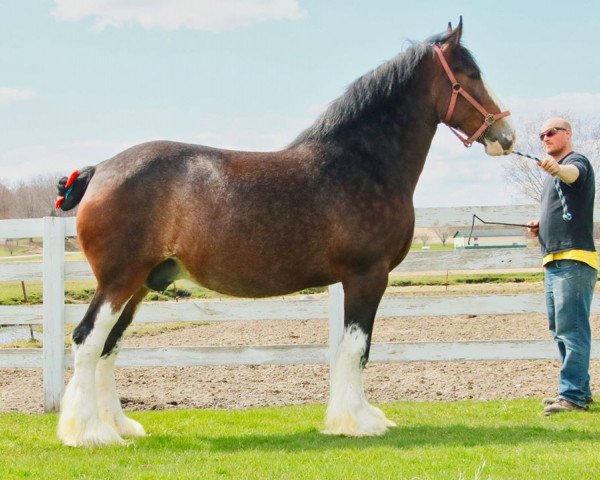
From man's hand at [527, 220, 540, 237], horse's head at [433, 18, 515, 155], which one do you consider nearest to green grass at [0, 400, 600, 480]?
man's hand at [527, 220, 540, 237]

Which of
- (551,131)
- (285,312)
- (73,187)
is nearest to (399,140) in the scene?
(551,131)

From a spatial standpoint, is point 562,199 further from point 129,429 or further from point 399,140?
point 129,429

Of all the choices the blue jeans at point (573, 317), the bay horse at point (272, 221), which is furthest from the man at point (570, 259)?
the bay horse at point (272, 221)

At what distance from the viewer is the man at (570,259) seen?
225 inches

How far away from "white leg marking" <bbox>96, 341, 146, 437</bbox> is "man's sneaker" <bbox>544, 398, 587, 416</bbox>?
3125mm

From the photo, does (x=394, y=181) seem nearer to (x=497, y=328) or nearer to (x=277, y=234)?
(x=277, y=234)

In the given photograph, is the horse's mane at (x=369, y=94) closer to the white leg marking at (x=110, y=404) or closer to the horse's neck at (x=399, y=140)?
the horse's neck at (x=399, y=140)

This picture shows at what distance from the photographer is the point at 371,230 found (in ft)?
16.5

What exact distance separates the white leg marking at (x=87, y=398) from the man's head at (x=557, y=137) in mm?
3596

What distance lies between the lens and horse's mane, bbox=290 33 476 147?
532 centimetres

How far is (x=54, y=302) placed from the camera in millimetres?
6758

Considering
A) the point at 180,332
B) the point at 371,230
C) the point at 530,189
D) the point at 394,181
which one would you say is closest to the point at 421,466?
the point at 371,230

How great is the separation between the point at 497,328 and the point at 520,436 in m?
5.90

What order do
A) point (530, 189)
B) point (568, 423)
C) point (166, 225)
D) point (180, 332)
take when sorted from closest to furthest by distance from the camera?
point (166, 225), point (568, 423), point (180, 332), point (530, 189)
